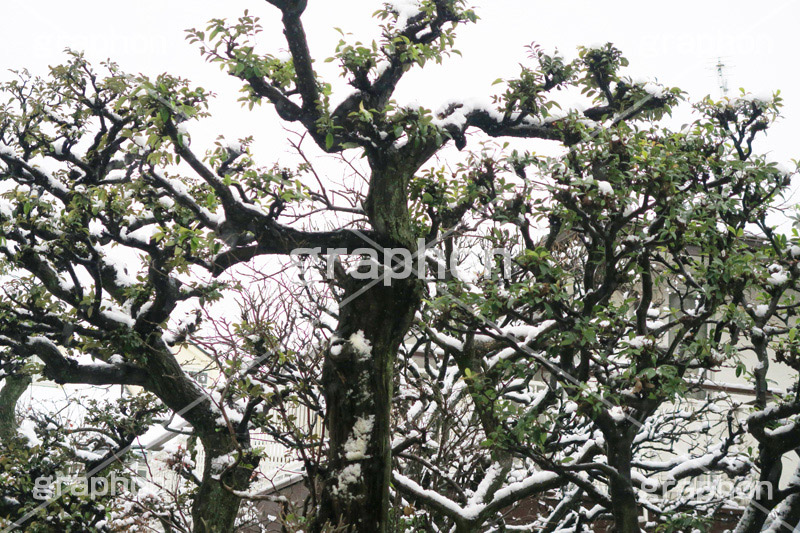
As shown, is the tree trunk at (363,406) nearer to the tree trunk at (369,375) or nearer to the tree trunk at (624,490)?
the tree trunk at (369,375)

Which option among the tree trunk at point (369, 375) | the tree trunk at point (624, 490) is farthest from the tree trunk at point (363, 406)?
the tree trunk at point (624, 490)

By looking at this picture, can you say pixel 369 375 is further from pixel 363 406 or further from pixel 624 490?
pixel 624 490

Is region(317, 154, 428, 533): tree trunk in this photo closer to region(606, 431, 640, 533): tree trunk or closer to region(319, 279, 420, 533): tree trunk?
region(319, 279, 420, 533): tree trunk

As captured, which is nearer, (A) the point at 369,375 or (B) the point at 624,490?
(A) the point at 369,375

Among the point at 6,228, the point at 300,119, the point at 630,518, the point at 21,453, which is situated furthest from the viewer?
the point at 21,453

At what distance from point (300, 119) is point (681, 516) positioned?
5431 mm

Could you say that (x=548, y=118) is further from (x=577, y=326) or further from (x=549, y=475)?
(x=549, y=475)

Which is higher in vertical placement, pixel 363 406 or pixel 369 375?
pixel 369 375

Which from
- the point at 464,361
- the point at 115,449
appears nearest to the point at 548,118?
the point at 464,361

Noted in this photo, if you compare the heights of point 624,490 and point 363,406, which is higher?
point 363,406

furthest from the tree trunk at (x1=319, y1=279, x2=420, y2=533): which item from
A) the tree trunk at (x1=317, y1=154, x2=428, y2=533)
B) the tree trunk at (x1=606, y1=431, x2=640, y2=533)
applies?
the tree trunk at (x1=606, y1=431, x2=640, y2=533)

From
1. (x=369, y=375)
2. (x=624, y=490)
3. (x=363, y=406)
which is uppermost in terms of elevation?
(x=369, y=375)

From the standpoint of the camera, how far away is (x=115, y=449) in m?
11.3

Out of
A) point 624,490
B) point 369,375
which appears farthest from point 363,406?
point 624,490
